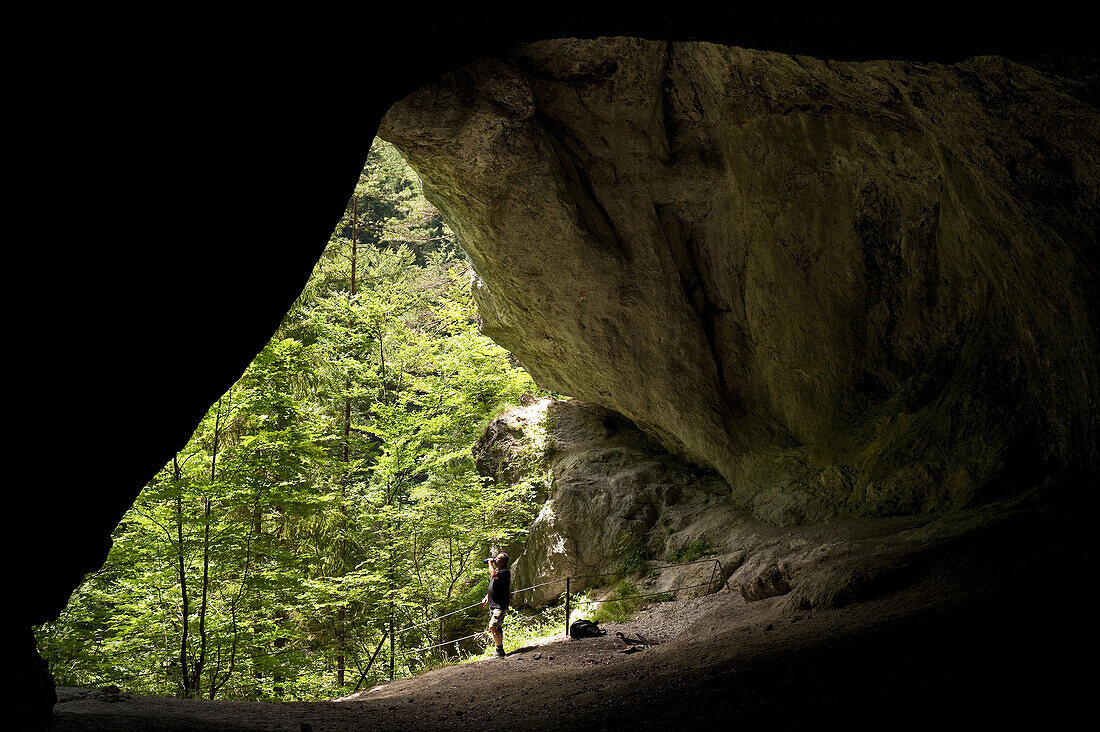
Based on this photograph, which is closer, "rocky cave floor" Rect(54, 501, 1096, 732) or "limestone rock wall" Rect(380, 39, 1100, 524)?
"rocky cave floor" Rect(54, 501, 1096, 732)

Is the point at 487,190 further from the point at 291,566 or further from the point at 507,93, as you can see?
the point at 291,566

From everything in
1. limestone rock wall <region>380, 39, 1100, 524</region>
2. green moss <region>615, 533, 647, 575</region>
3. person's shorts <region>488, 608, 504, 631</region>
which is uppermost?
limestone rock wall <region>380, 39, 1100, 524</region>

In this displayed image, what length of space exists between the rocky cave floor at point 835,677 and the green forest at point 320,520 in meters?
2.48

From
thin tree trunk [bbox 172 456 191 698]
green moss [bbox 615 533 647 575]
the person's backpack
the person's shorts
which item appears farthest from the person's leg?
thin tree trunk [bbox 172 456 191 698]

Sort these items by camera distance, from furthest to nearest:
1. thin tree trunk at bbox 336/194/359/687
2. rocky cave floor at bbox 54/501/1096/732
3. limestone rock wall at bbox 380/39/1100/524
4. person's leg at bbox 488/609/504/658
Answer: thin tree trunk at bbox 336/194/359/687, person's leg at bbox 488/609/504/658, limestone rock wall at bbox 380/39/1100/524, rocky cave floor at bbox 54/501/1096/732

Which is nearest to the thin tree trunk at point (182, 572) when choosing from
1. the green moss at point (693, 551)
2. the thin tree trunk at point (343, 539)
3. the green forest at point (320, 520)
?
the green forest at point (320, 520)

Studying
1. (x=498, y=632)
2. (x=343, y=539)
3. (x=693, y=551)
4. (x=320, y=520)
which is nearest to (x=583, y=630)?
(x=498, y=632)

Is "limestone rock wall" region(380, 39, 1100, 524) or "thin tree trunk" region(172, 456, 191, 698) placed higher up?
"limestone rock wall" region(380, 39, 1100, 524)

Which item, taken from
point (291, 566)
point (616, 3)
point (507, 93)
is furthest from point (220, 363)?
point (507, 93)

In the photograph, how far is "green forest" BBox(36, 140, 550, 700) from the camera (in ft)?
30.4

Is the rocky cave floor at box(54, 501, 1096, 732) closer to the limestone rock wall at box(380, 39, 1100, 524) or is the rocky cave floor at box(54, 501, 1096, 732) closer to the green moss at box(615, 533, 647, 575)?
the limestone rock wall at box(380, 39, 1100, 524)

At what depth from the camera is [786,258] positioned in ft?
38.6

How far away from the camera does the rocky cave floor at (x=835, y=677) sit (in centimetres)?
307

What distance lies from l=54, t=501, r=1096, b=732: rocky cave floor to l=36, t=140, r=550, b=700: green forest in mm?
2475
